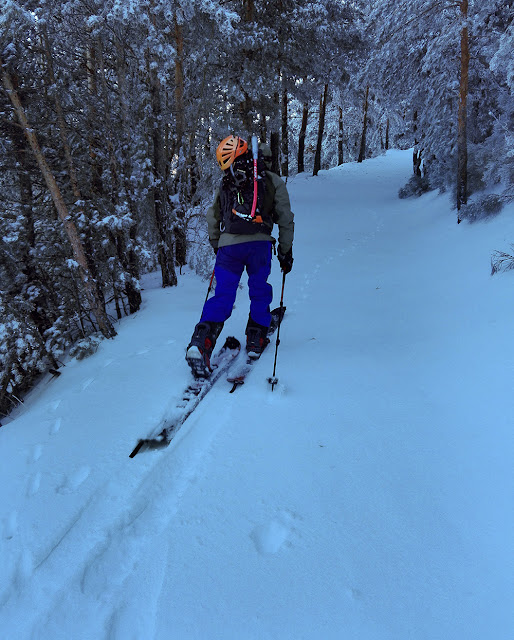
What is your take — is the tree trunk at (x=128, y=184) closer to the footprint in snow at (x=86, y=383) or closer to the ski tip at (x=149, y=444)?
the footprint in snow at (x=86, y=383)

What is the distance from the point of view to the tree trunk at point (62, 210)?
4645 mm

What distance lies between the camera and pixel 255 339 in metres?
4.30

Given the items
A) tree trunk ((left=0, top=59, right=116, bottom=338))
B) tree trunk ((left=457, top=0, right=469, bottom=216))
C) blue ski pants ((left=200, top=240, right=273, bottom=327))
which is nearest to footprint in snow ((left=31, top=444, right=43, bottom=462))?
blue ski pants ((left=200, top=240, right=273, bottom=327))

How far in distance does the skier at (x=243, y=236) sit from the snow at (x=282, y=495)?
15.5 inches

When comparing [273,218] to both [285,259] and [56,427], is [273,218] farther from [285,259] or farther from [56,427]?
[56,427]

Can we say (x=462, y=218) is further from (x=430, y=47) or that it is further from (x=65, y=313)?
(x=65, y=313)

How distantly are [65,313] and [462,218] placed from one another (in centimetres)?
Answer: 911

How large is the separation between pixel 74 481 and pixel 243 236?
2719 millimetres

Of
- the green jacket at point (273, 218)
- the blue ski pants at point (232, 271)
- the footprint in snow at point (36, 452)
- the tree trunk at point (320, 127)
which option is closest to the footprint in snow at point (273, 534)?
the footprint in snow at point (36, 452)

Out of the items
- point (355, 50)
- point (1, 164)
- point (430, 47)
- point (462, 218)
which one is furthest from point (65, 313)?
point (355, 50)

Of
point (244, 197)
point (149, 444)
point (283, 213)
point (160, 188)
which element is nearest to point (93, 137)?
point (160, 188)

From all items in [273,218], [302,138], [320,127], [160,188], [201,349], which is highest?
[320,127]

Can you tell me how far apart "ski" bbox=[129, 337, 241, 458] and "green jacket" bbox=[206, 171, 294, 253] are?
122 centimetres

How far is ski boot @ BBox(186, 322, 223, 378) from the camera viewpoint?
3.68 meters
